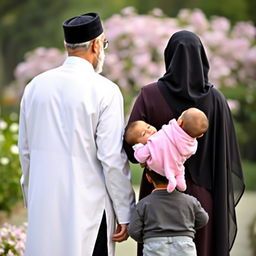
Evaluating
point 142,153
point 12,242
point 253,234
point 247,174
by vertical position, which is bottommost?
point 247,174

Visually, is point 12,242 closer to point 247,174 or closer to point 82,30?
point 82,30

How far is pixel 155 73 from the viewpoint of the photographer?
10.2m

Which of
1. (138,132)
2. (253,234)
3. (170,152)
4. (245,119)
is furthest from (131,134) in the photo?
(245,119)

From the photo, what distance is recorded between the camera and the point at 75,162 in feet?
12.3

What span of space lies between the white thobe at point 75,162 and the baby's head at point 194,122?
34 cm

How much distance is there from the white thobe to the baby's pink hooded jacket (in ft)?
0.60

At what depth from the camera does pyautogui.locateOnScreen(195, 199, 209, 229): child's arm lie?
12.0 feet

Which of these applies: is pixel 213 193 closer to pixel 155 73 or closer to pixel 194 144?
pixel 194 144

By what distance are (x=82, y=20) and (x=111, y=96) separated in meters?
0.39

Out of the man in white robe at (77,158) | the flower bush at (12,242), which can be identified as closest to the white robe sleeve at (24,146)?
the man in white robe at (77,158)

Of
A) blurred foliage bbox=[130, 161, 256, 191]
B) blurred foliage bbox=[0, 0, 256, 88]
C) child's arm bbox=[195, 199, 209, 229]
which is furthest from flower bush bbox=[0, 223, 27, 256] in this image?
blurred foliage bbox=[0, 0, 256, 88]

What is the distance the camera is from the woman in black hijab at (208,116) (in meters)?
3.80

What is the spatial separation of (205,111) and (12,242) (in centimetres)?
171

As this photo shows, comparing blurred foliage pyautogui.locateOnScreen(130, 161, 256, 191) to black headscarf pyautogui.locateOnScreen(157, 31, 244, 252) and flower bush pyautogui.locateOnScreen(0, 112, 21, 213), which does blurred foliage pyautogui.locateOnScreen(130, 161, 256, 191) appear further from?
black headscarf pyautogui.locateOnScreen(157, 31, 244, 252)
